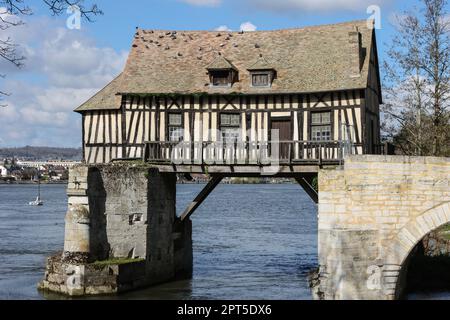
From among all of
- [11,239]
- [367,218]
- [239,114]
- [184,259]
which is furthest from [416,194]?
[11,239]

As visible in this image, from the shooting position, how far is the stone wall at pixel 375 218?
711 inches

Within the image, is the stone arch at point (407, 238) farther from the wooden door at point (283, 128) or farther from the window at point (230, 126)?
the window at point (230, 126)

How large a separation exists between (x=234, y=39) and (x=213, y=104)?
3747 millimetres

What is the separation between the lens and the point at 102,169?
75.1 ft

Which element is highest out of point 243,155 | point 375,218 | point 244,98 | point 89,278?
point 244,98

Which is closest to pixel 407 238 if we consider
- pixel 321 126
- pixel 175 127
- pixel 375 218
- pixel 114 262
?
pixel 375 218

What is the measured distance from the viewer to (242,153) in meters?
24.6

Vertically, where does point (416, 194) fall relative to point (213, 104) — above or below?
below

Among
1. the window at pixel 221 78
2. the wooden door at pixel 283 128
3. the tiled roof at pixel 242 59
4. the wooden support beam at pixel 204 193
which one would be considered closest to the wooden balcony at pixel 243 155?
the wooden door at pixel 283 128

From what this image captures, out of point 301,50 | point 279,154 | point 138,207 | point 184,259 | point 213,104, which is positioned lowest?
A: point 184,259

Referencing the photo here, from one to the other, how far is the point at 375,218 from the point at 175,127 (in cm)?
934

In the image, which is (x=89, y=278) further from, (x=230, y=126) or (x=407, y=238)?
(x=407, y=238)

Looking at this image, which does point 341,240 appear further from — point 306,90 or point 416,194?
point 306,90

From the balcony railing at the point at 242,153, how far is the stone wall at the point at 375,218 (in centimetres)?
327
